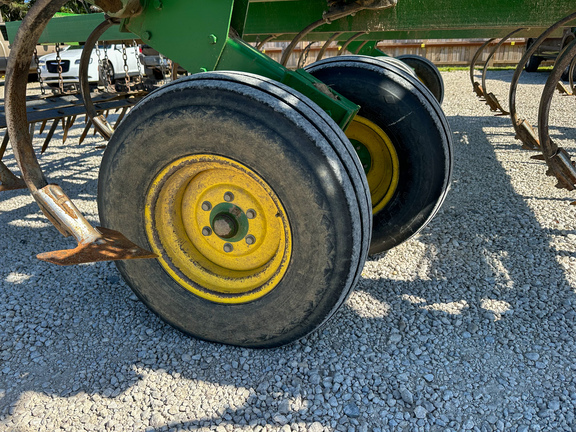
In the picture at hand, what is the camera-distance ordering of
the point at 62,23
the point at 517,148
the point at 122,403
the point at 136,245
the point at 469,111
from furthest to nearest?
the point at 469,111 → the point at 517,148 → the point at 62,23 → the point at 136,245 → the point at 122,403

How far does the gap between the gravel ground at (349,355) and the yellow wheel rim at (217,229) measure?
30cm

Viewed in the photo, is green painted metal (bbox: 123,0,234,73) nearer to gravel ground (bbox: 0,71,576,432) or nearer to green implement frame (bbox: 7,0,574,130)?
green implement frame (bbox: 7,0,574,130)

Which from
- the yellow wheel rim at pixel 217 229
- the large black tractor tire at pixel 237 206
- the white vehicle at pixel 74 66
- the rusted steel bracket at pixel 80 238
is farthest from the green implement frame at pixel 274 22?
the white vehicle at pixel 74 66

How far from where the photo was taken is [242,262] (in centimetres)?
191

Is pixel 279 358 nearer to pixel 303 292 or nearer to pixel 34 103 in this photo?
pixel 303 292

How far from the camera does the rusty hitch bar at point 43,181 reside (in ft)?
5.49

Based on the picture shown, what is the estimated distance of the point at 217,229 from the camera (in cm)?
182

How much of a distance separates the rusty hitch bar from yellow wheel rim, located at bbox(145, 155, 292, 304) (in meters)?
0.17

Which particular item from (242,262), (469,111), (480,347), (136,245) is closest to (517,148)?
(469,111)

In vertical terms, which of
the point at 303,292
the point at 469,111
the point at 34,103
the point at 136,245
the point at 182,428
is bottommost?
the point at 469,111

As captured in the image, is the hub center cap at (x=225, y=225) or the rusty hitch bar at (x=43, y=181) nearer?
the rusty hitch bar at (x=43, y=181)

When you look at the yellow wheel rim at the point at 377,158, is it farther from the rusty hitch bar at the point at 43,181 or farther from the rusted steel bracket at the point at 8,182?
the rusted steel bracket at the point at 8,182

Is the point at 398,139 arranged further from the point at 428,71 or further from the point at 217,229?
the point at 428,71

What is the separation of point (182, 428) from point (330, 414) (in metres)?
0.51
